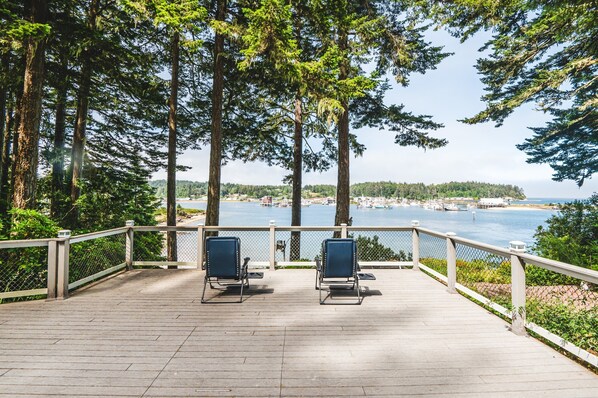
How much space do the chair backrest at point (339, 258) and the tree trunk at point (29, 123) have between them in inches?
249

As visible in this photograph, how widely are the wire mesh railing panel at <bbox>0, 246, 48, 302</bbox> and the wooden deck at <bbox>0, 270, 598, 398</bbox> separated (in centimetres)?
55

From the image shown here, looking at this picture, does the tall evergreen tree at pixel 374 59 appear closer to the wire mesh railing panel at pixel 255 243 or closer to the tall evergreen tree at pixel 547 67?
the tall evergreen tree at pixel 547 67

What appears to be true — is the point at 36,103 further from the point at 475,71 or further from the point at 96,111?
the point at 475,71

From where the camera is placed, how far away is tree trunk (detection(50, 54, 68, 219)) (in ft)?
26.5

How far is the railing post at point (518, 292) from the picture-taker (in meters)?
3.56

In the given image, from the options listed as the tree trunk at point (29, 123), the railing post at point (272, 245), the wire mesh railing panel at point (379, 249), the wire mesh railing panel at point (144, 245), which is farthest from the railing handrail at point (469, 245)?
the wire mesh railing panel at point (379, 249)

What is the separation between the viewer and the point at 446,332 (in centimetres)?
→ 361

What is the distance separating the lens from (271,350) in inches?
122

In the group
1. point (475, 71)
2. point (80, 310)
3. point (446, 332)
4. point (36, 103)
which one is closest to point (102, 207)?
point (36, 103)

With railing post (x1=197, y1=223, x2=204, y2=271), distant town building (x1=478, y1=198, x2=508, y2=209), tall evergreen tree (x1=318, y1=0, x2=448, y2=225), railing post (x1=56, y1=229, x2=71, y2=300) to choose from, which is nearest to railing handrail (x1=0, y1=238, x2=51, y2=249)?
railing post (x1=56, y1=229, x2=71, y2=300)

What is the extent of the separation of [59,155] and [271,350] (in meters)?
10.3

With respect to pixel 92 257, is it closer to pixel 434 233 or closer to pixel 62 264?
pixel 62 264

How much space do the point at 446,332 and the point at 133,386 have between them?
3404mm

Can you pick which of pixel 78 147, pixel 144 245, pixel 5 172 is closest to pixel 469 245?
pixel 144 245
